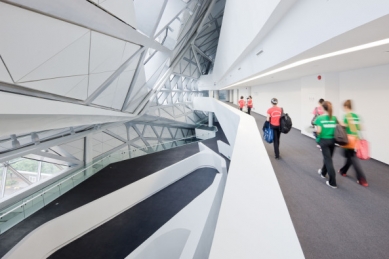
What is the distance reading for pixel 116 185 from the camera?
9.12 meters

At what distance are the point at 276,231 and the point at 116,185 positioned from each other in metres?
9.18

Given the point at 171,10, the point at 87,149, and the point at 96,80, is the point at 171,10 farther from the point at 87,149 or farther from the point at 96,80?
the point at 87,149

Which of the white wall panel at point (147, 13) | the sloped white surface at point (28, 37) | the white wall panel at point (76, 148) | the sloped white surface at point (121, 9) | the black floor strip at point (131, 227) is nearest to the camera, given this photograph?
the sloped white surface at point (28, 37)


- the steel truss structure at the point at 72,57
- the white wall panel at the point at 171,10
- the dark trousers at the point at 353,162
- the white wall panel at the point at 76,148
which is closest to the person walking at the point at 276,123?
the dark trousers at the point at 353,162

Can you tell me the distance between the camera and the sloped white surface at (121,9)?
435 centimetres

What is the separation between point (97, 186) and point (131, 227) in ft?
11.7

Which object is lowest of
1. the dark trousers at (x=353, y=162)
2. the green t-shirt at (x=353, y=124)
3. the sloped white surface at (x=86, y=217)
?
the sloped white surface at (x=86, y=217)

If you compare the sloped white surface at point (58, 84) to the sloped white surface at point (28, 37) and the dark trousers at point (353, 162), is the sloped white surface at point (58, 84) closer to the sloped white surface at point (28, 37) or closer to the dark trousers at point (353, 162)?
the sloped white surface at point (28, 37)

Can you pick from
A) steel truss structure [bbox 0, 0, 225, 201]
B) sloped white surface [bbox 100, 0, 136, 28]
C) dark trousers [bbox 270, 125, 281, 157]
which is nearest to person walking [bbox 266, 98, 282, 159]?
dark trousers [bbox 270, 125, 281, 157]

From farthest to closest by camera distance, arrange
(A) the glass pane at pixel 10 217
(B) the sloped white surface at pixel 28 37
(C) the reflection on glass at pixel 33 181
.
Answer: (C) the reflection on glass at pixel 33 181
(A) the glass pane at pixel 10 217
(B) the sloped white surface at pixel 28 37

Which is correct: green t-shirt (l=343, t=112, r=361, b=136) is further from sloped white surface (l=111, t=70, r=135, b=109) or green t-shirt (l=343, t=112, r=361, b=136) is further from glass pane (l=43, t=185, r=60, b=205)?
glass pane (l=43, t=185, r=60, b=205)

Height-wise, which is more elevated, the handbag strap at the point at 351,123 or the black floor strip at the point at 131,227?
the handbag strap at the point at 351,123

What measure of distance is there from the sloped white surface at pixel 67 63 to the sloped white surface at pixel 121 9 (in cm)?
84

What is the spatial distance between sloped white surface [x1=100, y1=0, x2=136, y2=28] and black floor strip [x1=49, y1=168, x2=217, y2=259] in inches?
276
